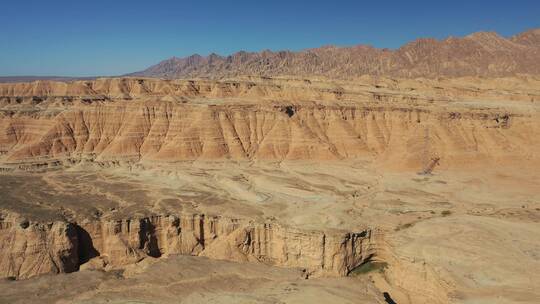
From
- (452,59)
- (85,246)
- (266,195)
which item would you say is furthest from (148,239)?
(452,59)

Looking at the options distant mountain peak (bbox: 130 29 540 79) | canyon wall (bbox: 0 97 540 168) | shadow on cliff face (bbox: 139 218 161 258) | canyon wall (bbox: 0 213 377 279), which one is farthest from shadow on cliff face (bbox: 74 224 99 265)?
distant mountain peak (bbox: 130 29 540 79)

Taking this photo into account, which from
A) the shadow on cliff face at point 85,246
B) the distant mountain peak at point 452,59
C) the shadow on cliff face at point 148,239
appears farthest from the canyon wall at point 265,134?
the distant mountain peak at point 452,59

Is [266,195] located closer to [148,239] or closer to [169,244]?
[169,244]

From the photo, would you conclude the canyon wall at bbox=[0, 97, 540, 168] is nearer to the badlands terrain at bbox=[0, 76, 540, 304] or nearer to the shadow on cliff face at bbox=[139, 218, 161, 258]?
the badlands terrain at bbox=[0, 76, 540, 304]

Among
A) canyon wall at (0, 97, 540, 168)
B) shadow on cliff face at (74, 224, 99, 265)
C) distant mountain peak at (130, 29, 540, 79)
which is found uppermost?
distant mountain peak at (130, 29, 540, 79)

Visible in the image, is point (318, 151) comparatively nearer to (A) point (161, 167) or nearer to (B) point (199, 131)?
(B) point (199, 131)

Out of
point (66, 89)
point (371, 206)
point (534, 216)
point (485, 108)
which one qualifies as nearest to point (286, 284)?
point (371, 206)
